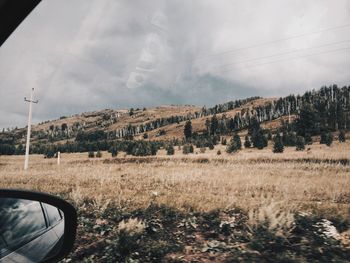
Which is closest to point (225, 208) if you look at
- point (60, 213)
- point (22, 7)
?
point (60, 213)

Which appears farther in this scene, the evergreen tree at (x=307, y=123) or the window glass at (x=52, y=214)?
the evergreen tree at (x=307, y=123)

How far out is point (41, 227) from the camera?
Answer: 106 inches

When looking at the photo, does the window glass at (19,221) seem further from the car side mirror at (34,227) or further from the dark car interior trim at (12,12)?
the dark car interior trim at (12,12)

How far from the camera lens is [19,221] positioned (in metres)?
2.45

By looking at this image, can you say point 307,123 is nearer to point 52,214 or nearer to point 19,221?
point 52,214

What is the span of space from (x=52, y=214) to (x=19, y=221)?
448mm

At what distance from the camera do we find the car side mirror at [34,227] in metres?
2.24

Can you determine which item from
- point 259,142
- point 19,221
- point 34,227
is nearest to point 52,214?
point 34,227

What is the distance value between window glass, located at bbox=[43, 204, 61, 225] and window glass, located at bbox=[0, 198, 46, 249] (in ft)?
0.23

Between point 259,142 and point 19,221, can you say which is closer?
point 19,221

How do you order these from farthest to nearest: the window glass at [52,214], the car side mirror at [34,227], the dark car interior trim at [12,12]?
the window glass at [52,214] → the car side mirror at [34,227] → the dark car interior trim at [12,12]

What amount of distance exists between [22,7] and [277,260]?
4462 millimetres

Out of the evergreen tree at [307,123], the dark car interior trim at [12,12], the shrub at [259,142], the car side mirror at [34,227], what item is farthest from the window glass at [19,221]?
the evergreen tree at [307,123]

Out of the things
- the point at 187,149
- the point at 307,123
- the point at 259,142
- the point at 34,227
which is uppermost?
the point at 307,123
